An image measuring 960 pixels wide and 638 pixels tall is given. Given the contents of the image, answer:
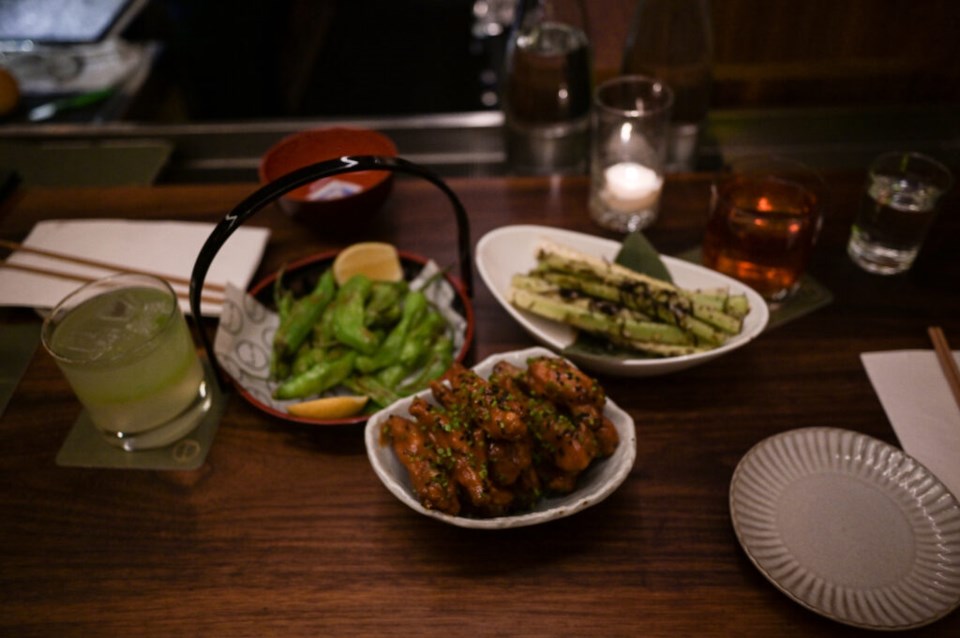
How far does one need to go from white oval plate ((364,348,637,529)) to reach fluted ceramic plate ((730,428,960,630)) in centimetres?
17

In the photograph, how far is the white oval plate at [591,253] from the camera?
1.20 m

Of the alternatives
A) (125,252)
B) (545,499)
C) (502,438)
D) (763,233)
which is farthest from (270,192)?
(763,233)

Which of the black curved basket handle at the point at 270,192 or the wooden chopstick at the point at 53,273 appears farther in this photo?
the wooden chopstick at the point at 53,273

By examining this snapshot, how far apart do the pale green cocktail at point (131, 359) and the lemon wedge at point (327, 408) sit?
20 cm

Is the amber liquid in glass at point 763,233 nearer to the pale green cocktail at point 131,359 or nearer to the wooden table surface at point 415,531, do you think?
the wooden table surface at point 415,531

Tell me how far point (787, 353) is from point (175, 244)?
1304 millimetres

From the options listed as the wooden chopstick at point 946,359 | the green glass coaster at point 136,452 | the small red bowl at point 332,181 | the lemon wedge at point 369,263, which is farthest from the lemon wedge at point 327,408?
the wooden chopstick at point 946,359

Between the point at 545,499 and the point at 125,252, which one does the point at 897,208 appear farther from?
the point at 125,252

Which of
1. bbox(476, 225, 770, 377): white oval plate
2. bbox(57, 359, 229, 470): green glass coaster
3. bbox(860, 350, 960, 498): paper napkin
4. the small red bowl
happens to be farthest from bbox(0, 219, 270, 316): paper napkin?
bbox(860, 350, 960, 498): paper napkin

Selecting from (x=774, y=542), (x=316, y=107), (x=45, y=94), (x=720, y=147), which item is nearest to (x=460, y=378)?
(x=774, y=542)

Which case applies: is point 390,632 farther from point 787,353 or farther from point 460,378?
point 787,353

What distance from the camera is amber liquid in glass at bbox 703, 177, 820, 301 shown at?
1.30 meters

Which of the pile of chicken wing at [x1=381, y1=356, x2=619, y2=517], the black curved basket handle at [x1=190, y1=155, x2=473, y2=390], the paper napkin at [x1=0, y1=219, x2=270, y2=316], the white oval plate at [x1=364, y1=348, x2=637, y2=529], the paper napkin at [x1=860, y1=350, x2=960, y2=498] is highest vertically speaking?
the black curved basket handle at [x1=190, y1=155, x2=473, y2=390]

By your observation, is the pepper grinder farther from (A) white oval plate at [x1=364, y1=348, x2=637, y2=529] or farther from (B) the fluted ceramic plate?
(B) the fluted ceramic plate
